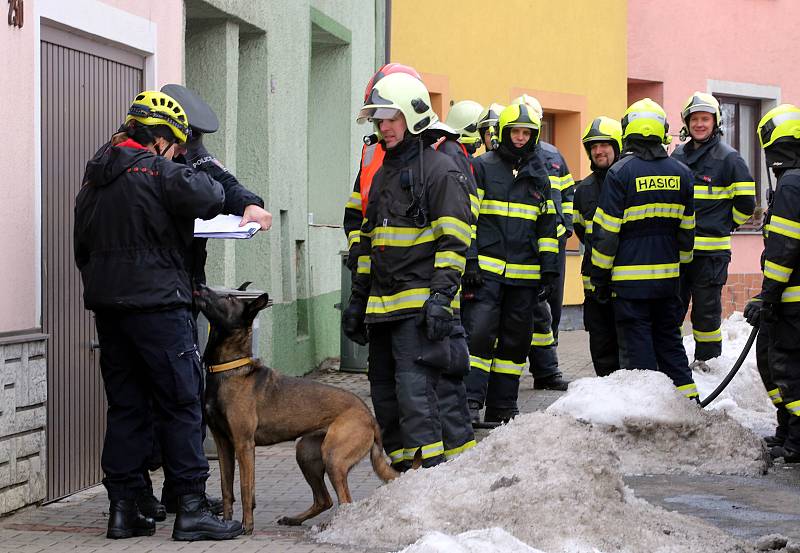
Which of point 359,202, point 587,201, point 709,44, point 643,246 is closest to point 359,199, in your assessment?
point 359,202

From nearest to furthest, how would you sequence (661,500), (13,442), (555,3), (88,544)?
(88,544) → (13,442) → (661,500) → (555,3)

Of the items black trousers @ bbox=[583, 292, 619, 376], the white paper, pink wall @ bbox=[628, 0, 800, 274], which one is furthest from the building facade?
pink wall @ bbox=[628, 0, 800, 274]

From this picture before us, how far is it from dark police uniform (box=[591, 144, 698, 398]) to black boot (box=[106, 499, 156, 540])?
14.6 ft

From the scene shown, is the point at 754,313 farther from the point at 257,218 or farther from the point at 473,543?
the point at 473,543

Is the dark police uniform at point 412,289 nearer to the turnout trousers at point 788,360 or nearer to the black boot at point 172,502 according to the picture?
the black boot at point 172,502

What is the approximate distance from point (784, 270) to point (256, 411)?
3.60m

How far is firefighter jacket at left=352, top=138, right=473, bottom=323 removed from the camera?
7.58 meters

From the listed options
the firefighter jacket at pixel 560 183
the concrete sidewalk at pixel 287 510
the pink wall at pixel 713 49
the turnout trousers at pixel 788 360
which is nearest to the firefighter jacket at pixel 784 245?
the turnout trousers at pixel 788 360

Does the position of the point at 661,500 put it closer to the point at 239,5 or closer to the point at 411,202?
the point at 411,202

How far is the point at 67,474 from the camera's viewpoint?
8.23 metres

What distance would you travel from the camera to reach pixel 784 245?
356 inches

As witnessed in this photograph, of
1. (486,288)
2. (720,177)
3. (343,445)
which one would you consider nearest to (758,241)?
(720,177)

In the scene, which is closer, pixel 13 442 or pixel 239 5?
pixel 13 442

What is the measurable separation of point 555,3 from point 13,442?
13.4m
